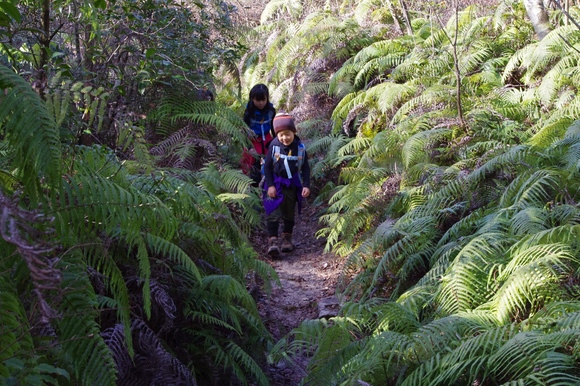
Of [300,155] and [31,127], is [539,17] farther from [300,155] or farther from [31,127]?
[31,127]

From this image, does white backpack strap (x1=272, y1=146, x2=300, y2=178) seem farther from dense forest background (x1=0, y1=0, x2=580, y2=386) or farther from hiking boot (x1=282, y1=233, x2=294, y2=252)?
hiking boot (x1=282, y1=233, x2=294, y2=252)

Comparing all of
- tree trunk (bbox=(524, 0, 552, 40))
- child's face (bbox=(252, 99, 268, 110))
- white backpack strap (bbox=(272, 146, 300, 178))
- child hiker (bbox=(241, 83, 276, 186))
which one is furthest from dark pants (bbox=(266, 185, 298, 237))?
tree trunk (bbox=(524, 0, 552, 40))

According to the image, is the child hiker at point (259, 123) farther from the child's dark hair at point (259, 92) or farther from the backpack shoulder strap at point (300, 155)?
the backpack shoulder strap at point (300, 155)

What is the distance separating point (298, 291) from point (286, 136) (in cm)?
187

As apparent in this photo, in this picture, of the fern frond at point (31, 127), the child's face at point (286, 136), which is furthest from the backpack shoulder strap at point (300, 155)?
the fern frond at point (31, 127)

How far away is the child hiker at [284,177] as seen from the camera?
7000 mm

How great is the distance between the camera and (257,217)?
250 inches

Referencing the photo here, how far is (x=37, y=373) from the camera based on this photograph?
76.6 inches

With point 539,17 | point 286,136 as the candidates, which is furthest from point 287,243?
point 539,17

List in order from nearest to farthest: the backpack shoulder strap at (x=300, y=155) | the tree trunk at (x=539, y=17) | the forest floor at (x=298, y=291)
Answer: the forest floor at (x=298, y=291) < the backpack shoulder strap at (x=300, y=155) < the tree trunk at (x=539, y=17)

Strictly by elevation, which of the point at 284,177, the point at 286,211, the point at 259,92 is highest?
the point at 259,92

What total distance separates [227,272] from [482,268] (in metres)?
1.71

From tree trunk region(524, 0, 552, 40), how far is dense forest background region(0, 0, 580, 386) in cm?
2

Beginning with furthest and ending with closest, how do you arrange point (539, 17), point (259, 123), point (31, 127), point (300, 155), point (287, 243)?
point (259, 123) < point (539, 17) < point (287, 243) < point (300, 155) < point (31, 127)
